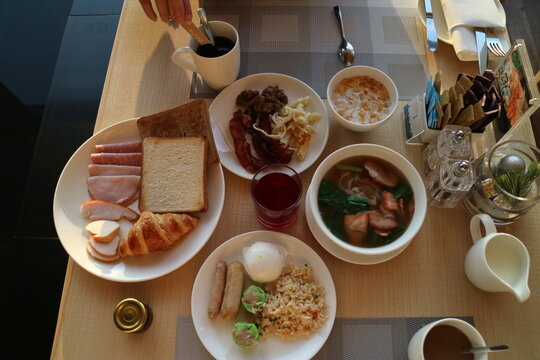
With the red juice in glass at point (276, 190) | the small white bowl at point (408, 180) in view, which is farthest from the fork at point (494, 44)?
the red juice in glass at point (276, 190)

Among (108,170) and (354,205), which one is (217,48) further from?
(354,205)

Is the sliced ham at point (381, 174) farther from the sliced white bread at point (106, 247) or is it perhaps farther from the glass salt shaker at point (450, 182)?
the sliced white bread at point (106, 247)

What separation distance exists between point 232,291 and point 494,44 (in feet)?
4.53

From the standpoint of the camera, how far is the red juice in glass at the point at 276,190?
3.88 feet

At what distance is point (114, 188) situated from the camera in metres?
1.27

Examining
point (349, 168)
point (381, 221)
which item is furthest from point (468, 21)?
point (381, 221)

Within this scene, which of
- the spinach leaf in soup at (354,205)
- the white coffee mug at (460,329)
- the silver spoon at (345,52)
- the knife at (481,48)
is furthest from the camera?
the silver spoon at (345,52)

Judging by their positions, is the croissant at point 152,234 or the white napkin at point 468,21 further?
the white napkin at point 468,21

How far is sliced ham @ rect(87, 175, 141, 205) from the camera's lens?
4.13 feet

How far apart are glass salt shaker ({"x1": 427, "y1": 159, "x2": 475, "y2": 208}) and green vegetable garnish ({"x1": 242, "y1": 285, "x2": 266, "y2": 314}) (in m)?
0.66

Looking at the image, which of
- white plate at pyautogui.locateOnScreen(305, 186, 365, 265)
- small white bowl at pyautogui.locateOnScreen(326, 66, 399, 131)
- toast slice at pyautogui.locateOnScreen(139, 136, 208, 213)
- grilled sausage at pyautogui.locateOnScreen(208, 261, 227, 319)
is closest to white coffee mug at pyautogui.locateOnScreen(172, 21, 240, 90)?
toast slice at pyautogui.locateOnScreen(139, 136, 208, 213)

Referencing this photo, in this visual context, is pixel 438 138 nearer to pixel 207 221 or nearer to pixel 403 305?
pixel 403 305

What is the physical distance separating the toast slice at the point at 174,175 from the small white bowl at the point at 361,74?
19.3 inches

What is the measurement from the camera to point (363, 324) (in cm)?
114
